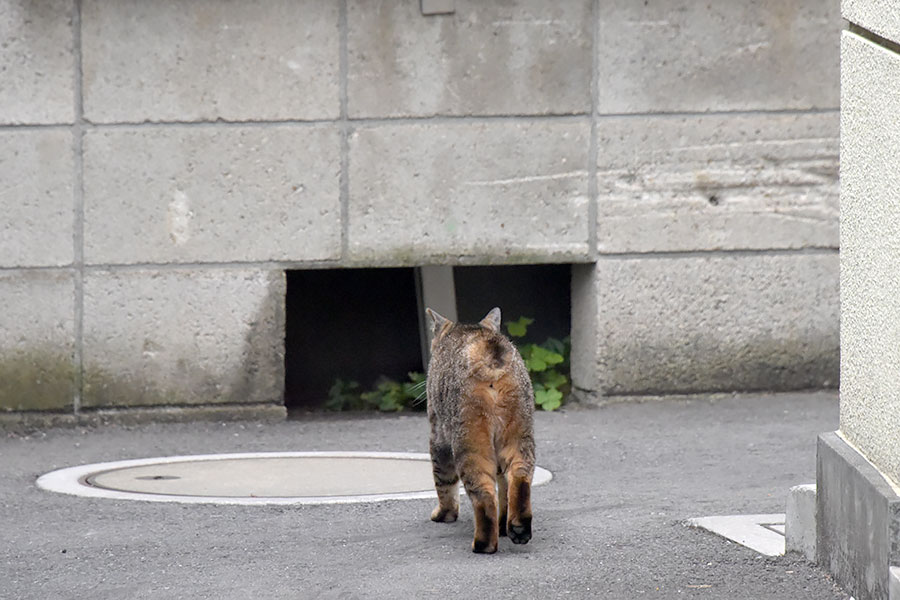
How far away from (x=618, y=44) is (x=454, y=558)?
402 cm

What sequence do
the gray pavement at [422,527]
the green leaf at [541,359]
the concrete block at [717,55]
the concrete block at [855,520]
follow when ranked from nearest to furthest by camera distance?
the concrete block at [855,520] → the gray pavement at [422,527] → the concrete block at [717,55] → the green leaf at [541,359]

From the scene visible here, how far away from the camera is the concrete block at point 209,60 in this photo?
25.0 feet

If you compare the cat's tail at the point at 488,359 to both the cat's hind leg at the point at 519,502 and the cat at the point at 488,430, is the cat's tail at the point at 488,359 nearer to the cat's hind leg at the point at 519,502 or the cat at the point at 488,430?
the cat at the point at 488,430

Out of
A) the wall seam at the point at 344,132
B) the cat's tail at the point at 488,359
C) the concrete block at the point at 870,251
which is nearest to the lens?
the concrete block at the point at 870,251

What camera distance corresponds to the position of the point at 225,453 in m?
7.18

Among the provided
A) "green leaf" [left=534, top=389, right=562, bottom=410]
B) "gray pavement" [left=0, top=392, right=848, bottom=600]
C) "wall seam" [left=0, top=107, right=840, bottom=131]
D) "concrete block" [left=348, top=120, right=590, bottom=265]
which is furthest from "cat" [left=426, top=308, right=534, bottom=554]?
"green leaf" [left=534, top=389, right=562, bottom=410]

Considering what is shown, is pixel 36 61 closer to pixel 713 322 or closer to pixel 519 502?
pixel 713 322

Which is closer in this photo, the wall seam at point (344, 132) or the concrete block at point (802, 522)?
the concrete block at point (802, 522)

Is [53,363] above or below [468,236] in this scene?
below

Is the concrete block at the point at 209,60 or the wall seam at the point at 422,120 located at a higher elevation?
the concrete block at the point at 209,60

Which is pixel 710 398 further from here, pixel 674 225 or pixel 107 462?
pixel 107 462

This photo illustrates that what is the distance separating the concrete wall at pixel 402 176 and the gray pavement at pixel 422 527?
0.44m

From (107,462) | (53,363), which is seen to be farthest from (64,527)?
(53,363)

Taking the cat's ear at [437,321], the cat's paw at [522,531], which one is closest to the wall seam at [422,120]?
the cat's ear at [437,321]
